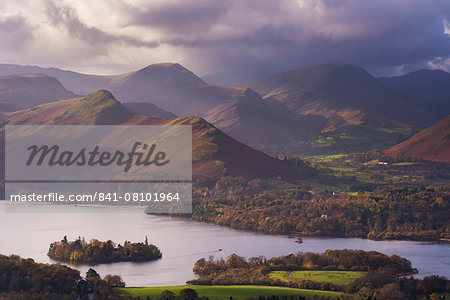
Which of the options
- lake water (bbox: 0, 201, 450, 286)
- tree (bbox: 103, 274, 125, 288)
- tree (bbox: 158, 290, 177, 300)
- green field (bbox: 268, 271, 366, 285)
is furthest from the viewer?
lake water (bbox: 0, 201, 450, 286)

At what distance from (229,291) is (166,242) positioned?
39.9m

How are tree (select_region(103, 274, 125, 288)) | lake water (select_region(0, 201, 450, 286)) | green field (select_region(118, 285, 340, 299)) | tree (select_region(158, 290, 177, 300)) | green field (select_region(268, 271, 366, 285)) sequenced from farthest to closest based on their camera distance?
1. lake water (select_region(0, 201, 450, 286))
2. green field (select_region(268, 271, 366, 285))
3. tree (select_region(103, 274, 125, 288))
4. green field (select_region(118, 285, 340, 299))
5. tree (select_region(158, 290, 177, 300))

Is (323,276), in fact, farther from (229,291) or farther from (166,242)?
(166,242)

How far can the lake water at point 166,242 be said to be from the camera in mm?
91750

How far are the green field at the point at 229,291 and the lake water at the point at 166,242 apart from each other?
18.7ft

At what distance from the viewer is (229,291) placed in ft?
246

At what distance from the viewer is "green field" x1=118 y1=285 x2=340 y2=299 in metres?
72.8

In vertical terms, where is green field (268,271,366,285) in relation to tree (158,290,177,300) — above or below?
above

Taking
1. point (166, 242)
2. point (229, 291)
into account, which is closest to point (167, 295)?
Result: point (229, 291)

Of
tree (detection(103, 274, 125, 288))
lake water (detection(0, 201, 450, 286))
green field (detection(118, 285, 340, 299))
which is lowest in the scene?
green field (detection(118, 285, 340, 299))

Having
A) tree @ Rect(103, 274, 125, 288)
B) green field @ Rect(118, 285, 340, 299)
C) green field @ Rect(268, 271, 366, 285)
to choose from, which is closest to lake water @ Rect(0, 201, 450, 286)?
tree @ Rect(103, 274, 125, 288)

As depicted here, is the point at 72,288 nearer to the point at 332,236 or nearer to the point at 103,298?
the point at 103,298

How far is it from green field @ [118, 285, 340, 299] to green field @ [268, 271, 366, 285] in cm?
517

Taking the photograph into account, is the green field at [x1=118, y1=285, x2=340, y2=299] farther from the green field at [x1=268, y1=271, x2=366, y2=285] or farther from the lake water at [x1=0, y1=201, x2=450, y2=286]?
the lake water at [x1=0, y1=201, x2=450, y2=286]
